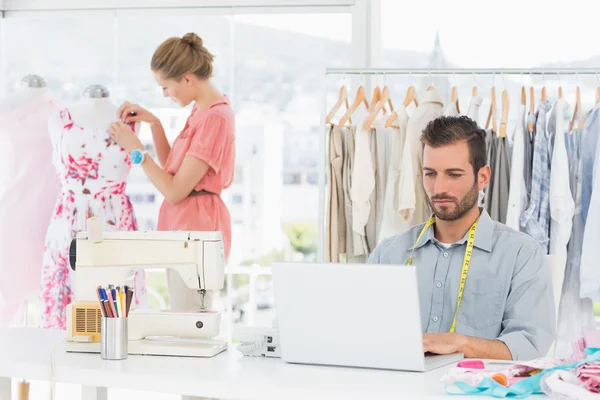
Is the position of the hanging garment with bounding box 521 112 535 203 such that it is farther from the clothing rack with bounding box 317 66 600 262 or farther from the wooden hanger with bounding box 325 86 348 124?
the wooden hanger with bounding box 325 86 348 124

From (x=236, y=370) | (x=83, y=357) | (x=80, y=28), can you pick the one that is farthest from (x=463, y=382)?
(x=80, y=28)

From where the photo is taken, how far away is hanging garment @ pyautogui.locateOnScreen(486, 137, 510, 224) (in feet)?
11.8

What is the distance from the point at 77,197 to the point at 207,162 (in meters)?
0.64

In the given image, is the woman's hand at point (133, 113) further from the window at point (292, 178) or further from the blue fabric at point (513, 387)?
the blue fabric at point (513, 387)

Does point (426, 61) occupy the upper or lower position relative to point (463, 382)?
upper

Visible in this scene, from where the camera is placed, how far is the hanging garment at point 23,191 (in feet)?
13.0

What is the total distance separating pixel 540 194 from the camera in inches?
140

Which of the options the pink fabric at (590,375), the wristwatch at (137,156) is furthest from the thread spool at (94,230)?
the pink fabric at (590,375)

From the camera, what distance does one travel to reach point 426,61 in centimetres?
437

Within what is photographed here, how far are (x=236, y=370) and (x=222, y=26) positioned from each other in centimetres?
277

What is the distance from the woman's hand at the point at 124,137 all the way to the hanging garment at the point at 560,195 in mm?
1720

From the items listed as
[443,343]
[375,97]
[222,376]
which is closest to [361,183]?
[375,97]

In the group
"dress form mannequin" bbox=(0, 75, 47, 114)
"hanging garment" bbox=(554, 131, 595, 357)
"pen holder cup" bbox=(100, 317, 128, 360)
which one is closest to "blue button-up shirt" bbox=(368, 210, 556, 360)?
"pen holder cup" bbox=(100, 317, 128, 360)

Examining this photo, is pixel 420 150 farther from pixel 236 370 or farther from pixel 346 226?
pixel 236 370
